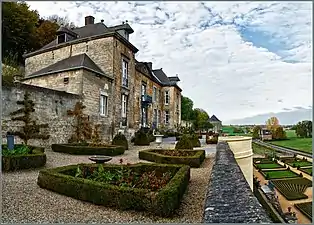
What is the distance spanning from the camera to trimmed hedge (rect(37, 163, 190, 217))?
4363mm

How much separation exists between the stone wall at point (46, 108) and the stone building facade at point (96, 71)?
1.42m

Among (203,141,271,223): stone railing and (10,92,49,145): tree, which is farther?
(10,92,49,145): tree

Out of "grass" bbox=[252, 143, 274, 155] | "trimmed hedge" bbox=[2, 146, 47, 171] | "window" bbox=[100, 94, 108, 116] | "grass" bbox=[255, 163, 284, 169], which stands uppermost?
"window" bbox=[100, 94, 108, 116]

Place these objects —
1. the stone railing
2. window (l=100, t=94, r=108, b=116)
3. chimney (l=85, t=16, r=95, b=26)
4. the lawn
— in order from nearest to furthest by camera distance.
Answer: the stone railing < window (l=100, t=94, r=108, b=116) < chimney (l=85, t=16, r=95, b=26) < the lawn

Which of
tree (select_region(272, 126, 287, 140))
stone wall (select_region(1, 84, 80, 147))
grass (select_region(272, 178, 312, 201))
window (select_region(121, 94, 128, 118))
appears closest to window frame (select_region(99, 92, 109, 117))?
stone wall (select_region(1, 84, 80, 147))

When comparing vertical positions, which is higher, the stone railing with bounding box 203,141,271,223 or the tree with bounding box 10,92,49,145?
the tree with bounding box 10,92,49,145

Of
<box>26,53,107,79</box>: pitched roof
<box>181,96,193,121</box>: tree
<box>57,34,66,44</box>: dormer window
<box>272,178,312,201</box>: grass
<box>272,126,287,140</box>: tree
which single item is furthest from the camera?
<box>272,126,287,140</box>: tree

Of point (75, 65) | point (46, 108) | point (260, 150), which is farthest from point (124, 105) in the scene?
point (260, 150)

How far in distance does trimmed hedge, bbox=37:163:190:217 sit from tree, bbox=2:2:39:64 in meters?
19.3

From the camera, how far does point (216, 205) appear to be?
2521mm

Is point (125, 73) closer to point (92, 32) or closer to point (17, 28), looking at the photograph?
point (92, 32)

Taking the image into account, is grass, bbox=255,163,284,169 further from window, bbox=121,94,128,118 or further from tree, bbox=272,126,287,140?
tree, bbox=272,126,287,140

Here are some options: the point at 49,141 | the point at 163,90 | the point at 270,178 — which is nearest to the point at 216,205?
the point at 49,141

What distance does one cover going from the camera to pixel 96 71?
16328 mm
